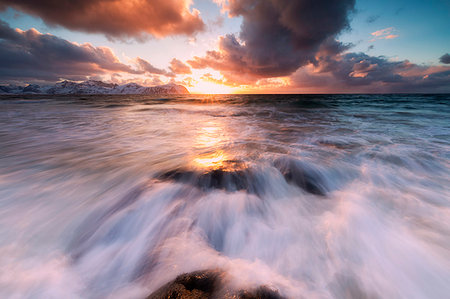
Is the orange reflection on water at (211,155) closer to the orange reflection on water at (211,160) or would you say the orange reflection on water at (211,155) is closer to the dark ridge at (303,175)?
the orange reflection on water at (211,160)

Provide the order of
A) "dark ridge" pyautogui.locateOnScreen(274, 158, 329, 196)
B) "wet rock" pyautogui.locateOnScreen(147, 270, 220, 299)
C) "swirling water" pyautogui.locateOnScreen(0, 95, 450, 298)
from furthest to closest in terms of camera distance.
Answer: "dark ridge" pyautogui.locateOnScreen(274, 158, 329, 196) → "swirling water" pyautogui.locateOnScreen(0, 95, 450, 298) → "wet rock" pyautogui.locateOnScreen(147, 270, 220, 299)

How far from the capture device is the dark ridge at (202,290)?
1234mm

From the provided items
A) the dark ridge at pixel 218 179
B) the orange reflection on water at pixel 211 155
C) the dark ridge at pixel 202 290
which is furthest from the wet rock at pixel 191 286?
the orange reflection on water at pixel 211 155

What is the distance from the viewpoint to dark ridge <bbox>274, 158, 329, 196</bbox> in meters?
2.91

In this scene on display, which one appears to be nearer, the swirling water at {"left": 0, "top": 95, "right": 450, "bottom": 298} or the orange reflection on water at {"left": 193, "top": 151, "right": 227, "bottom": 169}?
the swirling water at {"left": 0, "top": 95, "right": 450, "bottom": 298}

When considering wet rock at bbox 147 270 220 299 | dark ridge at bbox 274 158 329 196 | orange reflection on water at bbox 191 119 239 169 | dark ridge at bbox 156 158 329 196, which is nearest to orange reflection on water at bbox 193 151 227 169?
orange reflection on water at bbox 191 119 239 169

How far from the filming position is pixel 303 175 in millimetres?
3260

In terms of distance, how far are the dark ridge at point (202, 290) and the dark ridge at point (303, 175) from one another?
194 centimetres

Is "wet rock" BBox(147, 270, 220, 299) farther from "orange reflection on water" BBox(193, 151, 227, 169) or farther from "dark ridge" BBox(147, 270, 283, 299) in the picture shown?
"orange reflection on water" BBox(193, 151, 227, 169)

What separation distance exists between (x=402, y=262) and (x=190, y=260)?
2060mm

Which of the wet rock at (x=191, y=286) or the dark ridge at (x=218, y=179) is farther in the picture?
the dark ridge at (x=218, y=179)

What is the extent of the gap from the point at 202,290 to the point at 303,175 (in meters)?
2.66

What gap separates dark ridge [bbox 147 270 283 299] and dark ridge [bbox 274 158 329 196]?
6.36 feet

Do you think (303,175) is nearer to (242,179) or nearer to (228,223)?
(242,179)
